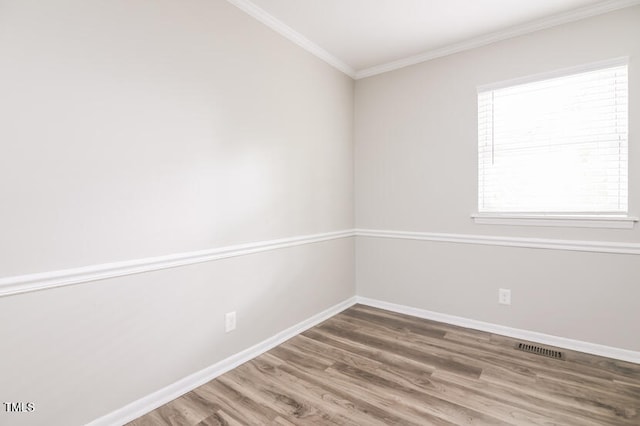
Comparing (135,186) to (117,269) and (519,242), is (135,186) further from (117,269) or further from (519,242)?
(519,242)

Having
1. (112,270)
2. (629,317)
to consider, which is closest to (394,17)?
(112,270)

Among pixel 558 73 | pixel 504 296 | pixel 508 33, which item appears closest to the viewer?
pixel 558 73

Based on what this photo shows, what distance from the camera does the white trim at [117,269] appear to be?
1353mm

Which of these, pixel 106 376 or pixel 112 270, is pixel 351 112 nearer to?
pixel 112 270

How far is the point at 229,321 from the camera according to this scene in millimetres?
2234

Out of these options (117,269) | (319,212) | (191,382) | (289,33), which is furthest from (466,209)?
(117,269)

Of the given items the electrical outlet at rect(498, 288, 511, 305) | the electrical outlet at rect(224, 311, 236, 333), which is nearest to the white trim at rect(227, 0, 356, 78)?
the electrical outlet at rect(224, 311, 236, 333)

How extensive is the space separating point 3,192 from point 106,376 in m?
0.99

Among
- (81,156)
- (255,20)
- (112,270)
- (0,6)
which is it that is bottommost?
(112,270)

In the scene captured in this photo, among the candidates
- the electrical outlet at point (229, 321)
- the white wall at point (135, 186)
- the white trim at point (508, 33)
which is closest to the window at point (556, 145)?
the white trim at point (508, 33)

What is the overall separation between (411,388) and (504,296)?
135 centimetres

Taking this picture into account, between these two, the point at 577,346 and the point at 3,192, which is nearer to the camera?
the point at 3,192

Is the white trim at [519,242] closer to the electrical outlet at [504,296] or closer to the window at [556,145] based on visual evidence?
the window at [556,145]

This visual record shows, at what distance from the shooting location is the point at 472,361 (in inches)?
91.3
